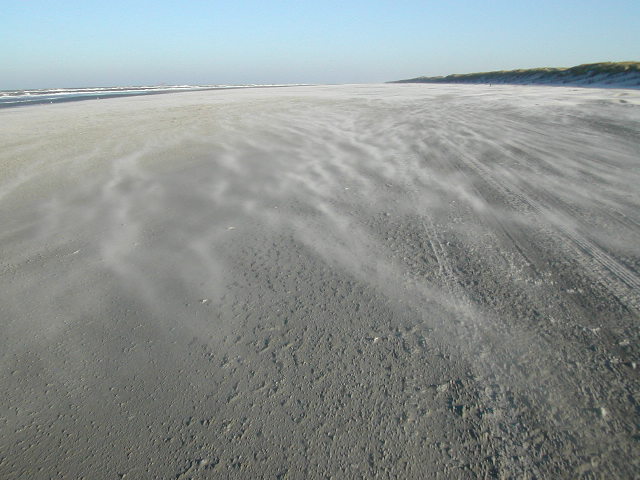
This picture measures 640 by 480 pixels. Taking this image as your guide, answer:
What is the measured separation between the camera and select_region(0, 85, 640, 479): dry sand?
1172 mm

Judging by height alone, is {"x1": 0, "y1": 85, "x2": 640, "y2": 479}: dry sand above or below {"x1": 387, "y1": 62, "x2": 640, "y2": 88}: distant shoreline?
above

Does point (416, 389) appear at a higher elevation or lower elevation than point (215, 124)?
higher

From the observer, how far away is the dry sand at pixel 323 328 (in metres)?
1.17

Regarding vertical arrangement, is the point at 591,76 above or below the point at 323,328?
below

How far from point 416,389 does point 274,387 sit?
520 millimetres

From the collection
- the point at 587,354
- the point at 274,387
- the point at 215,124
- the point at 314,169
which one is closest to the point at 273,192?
the point at 314,169

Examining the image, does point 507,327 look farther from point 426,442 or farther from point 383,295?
point 426,442

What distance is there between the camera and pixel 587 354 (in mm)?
1489

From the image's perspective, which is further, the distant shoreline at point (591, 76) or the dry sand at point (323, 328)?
the distant shoreline at point (591, 76)

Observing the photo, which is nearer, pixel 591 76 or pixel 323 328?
pixel 323 328

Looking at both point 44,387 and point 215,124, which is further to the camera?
point 215,124

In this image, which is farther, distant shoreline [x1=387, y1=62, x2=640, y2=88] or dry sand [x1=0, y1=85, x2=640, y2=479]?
distant shoreline [x1=387, y1=62, x2=640, y2=88]

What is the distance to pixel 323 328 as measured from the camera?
5.63 feet

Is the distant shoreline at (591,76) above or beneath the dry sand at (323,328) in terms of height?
beneath
